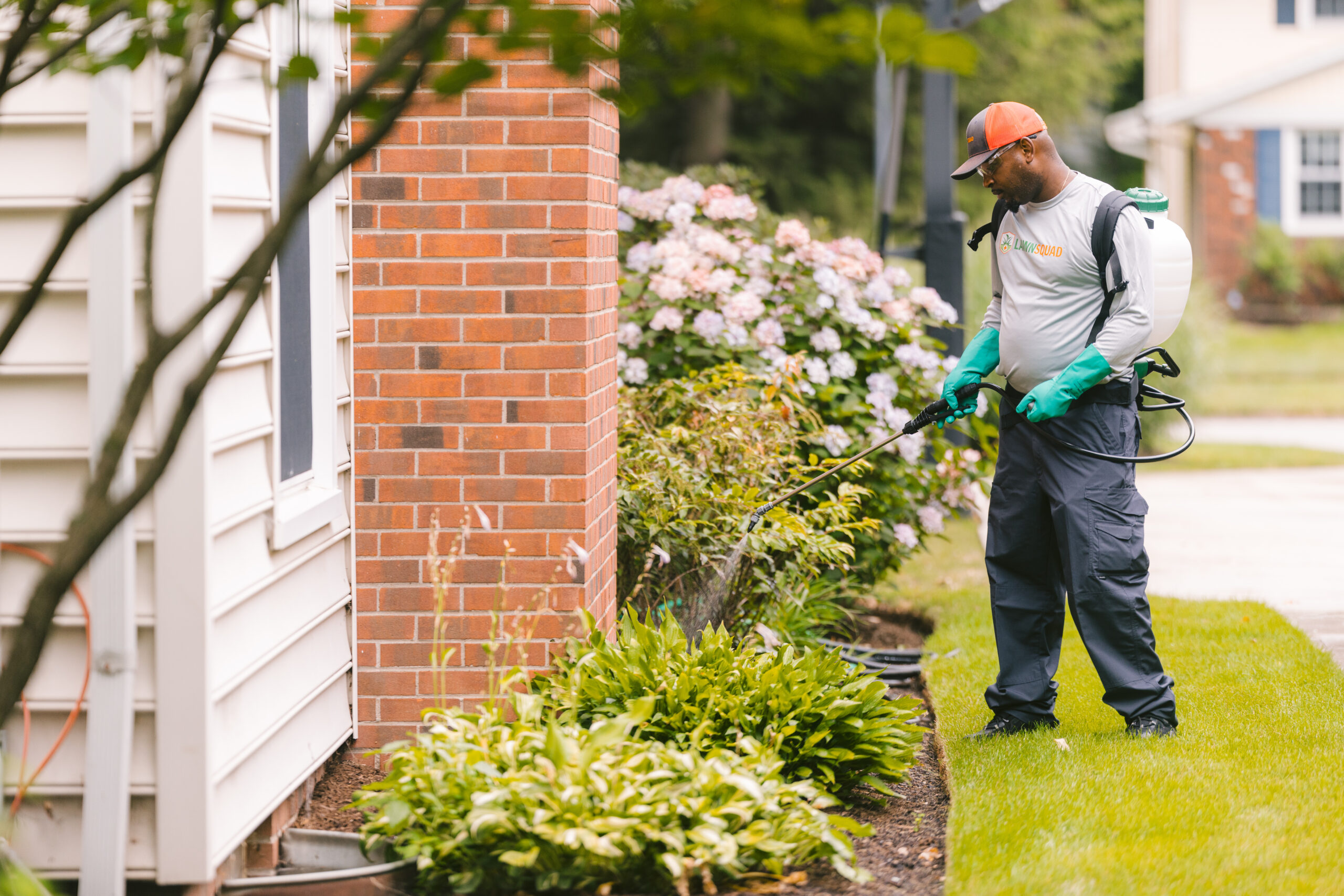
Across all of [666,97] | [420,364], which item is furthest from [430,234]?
[666,97]

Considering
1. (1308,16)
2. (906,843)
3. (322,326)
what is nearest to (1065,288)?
(906,843)

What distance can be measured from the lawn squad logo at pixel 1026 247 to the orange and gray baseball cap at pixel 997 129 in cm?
28

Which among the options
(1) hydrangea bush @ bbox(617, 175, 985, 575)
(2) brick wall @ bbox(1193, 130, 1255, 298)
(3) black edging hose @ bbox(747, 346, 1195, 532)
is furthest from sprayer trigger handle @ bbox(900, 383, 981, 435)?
(2) brick wall @ bbox(1193, 130, 1255, 298)

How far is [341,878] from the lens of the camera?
3355 mm

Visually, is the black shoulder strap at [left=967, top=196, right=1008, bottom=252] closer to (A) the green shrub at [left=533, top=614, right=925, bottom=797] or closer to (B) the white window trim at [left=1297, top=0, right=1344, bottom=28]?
(A) the green shrub at [left=533, top=614, right=925, bottom=797]

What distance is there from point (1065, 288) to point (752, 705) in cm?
165

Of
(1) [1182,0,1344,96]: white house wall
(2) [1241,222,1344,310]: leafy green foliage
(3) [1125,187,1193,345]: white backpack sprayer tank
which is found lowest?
(3) [1125,187,1193,345]: white backpack sprayer tank

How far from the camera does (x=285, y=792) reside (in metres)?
3.58

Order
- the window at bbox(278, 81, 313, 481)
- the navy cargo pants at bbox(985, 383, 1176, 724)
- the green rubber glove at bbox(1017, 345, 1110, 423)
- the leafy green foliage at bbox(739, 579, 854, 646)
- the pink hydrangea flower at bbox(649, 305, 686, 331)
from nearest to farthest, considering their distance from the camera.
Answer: the window at bbox(278, 81, 313, 481) < the green rubber glove at bbox(1017, 345, 1110, 423) < the navy cargo pants at bbox(985, 383, 1176, 724) < the leafy green foliage at bbox(739, 579, 854, 646) < the pink hydrangea flower at bbox(649, 305, 686, 331)

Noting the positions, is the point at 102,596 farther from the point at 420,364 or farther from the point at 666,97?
the point at 666,97

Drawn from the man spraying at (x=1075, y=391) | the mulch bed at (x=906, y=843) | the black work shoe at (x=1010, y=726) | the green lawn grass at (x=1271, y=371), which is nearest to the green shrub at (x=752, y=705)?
the mulch bed at (x=906, y=843)

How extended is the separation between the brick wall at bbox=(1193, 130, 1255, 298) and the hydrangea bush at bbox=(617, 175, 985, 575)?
21834 millimetres

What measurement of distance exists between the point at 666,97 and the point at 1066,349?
13.0m

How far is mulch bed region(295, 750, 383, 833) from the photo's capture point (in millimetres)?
3801
